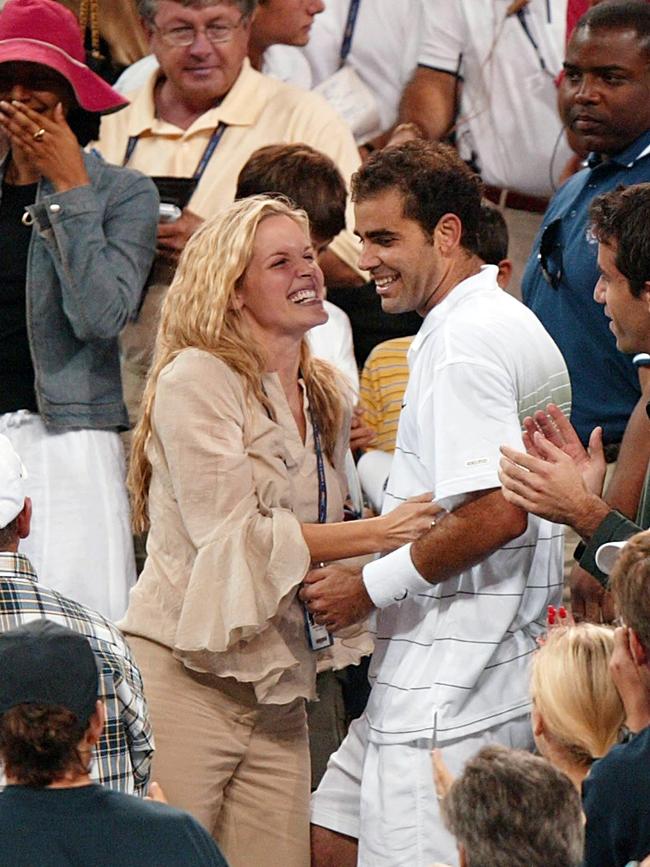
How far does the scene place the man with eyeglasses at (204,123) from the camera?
5754 millimetres

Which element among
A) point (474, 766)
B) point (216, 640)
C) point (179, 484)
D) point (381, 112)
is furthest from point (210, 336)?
point (381, 112)

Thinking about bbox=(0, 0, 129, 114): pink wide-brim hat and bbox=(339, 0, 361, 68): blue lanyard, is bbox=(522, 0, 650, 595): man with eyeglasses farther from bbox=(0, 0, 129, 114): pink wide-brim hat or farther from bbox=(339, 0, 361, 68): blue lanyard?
bbox=(0, 0, 129, 114): pink wide-brim hat

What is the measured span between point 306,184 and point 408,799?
1.93 meters

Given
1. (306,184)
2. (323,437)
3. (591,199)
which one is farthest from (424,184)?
(591,199)

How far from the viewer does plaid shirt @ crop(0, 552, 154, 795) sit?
364 cm

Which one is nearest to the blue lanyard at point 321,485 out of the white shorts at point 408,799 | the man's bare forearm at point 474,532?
the man's bare forearm at point 474,532

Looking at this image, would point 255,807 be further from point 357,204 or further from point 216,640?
point 357,204

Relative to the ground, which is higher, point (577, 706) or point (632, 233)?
point (632, 233)

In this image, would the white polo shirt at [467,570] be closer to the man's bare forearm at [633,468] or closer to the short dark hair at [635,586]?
the man's bare forearm at [633,468]

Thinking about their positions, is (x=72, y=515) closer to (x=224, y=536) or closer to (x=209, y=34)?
(x=224, y=536)

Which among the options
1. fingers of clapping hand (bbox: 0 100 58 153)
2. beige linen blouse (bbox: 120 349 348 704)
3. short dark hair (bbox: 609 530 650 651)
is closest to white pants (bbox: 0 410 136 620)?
fingers of clapping hand (bbox: 0 100 58 153)

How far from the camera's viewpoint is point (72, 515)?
5.23m

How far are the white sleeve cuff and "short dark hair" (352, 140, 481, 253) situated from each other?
0.79 m

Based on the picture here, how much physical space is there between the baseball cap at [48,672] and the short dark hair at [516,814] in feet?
2.13
